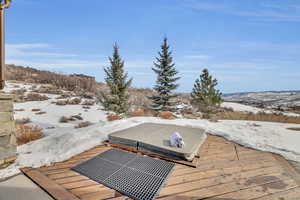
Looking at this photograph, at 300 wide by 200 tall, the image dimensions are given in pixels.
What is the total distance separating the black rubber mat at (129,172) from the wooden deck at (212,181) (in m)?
0.08

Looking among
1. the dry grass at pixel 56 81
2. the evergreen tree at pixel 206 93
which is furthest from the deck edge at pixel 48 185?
the dry grass at pixel 56 81

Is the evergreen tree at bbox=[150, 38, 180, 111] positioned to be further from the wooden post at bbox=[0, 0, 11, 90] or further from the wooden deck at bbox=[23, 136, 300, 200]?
the wooden post at bbox=[0, 0, 11, 90]

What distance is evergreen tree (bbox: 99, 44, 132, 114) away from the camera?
8109 mm

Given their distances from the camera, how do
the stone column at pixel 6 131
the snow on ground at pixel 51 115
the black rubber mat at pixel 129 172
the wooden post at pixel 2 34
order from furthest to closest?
1. the snow on ground at pixel 51 115
2. the wooden post at pixel 2 34
3. the stone column at pixel 6 131
4. the black rubber mat at pixel 129 172

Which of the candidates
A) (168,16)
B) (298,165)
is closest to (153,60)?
(168,16)

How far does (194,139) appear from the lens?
231cm

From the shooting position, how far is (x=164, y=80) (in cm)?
1007

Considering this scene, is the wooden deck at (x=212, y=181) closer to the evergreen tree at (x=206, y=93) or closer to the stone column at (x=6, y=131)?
the stone column at (x=6, y=131)

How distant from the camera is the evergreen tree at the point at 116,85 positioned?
811cm

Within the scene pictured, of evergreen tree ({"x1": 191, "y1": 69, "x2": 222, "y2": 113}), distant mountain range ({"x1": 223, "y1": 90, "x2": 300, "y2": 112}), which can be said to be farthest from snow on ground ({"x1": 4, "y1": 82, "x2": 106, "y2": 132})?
distant mountain range ({"x1": 223, "y1": 90, "x2": 300, "y2": 112})

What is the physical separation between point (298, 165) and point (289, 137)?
5.74ft

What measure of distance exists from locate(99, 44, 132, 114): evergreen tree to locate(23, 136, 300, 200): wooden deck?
611 cm

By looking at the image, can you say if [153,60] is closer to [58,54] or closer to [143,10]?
[143,10]

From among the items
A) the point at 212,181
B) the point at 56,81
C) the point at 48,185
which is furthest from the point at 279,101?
the point at 56,81
